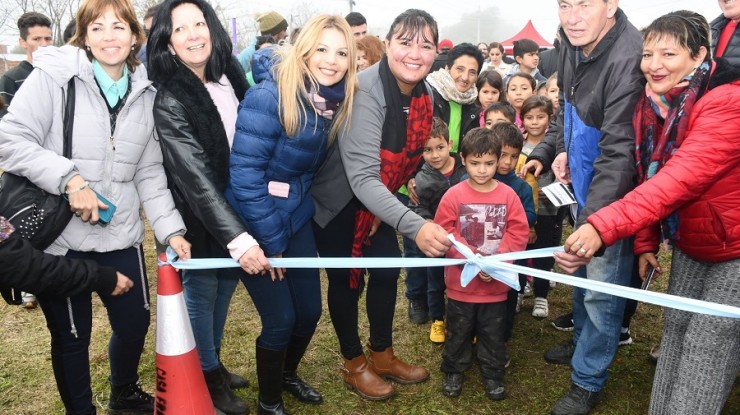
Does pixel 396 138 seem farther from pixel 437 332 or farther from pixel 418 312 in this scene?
pixel 418 312

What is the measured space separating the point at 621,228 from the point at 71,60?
2639 millimetres

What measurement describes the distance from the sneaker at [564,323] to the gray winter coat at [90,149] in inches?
125

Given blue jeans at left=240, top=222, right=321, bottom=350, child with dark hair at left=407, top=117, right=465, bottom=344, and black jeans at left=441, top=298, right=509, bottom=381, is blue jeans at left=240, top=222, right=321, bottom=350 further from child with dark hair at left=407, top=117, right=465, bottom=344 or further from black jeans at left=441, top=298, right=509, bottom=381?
child with dark hair at left=407, top=117, right=465, bottom=344

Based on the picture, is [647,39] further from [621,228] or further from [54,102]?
[54,102]

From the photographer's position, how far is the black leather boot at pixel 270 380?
316cm

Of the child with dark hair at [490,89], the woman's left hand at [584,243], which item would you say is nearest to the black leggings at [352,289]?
the woman's left hand at [584,243]

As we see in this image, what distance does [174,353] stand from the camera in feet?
9.48

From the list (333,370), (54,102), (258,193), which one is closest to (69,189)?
(54,102)

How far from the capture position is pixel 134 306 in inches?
119

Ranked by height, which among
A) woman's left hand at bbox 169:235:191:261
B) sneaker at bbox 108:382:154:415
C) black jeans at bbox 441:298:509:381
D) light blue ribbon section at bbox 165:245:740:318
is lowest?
sneaker at bbox 108:382:154:415

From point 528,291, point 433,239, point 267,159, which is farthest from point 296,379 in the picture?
point 528,291

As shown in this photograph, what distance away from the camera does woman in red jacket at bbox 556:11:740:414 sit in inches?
94.8

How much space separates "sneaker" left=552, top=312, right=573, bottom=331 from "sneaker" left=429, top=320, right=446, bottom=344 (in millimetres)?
969

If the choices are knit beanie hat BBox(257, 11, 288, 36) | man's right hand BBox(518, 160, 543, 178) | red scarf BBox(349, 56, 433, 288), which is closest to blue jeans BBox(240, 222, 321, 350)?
red scarf BBox(349, 56, 433, 288)
